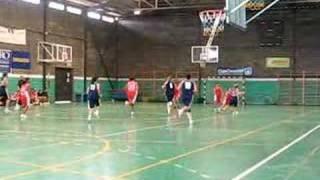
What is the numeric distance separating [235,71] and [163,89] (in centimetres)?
633

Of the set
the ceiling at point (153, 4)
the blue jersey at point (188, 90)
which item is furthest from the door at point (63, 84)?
Answer: the blue jersey at point (188, 90)

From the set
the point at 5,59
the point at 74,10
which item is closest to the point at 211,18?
the point at 74,10

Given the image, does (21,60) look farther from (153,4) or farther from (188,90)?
(188,90)

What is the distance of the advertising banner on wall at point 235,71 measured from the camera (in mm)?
45688

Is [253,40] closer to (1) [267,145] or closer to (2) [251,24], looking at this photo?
(2) [251,24]

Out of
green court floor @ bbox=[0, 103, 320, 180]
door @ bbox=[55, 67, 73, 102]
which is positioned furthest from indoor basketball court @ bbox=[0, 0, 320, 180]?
door @ bbox=[55, 67, 73, 102]

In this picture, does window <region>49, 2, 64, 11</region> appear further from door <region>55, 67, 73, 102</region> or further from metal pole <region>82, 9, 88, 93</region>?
door <region>55, 67, 73, 102</region>

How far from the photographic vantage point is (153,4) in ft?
160

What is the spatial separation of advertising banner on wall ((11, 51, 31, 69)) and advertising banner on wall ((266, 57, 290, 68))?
19461mm

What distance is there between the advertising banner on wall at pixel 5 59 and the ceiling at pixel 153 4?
838cm

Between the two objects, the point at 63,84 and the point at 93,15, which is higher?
the point at 93,15

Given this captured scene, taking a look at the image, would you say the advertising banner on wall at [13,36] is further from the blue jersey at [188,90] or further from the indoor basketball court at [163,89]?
the blue jersey at [188,90]

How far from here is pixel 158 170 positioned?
32.4ft

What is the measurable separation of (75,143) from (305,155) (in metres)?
5.81
